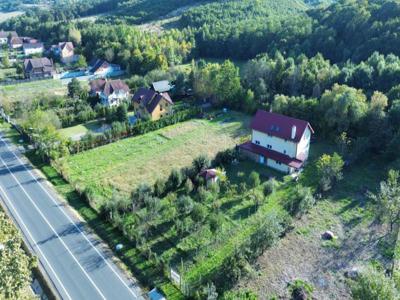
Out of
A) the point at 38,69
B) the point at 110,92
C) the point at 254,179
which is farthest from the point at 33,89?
the point at 254,179

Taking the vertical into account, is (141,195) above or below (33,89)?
above

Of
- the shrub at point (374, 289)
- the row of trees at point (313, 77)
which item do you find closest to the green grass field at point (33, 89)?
the row of trees at point (313, 77)

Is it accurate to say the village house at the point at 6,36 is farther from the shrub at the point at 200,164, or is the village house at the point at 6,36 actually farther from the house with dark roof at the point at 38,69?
the shrub at the point at 200,164

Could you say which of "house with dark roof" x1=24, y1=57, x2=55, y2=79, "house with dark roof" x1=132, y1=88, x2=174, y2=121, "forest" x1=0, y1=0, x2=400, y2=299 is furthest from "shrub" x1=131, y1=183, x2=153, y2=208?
"house with dark roof" x1=24, y1=57, x2=55, y2=79

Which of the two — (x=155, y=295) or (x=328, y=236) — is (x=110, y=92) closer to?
(x=155, y=295)

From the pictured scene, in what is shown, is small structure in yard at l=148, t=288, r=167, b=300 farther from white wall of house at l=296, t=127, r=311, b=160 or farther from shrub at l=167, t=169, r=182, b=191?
white wall of house at l=296, t=127, r=311, b=160

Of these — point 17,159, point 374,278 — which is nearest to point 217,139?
point 17,159
